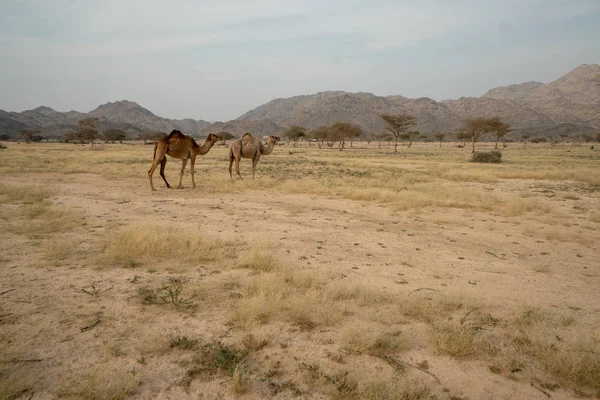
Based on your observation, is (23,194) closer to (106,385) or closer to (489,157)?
(106,385)

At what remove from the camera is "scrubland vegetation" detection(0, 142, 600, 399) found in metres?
3.15

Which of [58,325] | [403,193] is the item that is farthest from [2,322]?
[403,193]

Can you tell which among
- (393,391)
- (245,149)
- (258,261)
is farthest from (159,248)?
(245,149)

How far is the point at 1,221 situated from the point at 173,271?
579 centimetres

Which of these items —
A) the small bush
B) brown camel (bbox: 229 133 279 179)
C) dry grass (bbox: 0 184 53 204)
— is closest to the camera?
dry grass (bbox: 0 184 53 204)

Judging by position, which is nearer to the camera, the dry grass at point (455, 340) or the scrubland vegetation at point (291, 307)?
the scrubland vegetation at point (291, 307)

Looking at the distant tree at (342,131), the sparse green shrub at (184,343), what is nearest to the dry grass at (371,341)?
the sparse green shrub at (184,343)

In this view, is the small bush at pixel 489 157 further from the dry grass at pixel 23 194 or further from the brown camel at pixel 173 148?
the dry grass at pixel 23 194

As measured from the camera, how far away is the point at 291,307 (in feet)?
14.4

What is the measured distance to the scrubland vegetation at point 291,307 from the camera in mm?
3154

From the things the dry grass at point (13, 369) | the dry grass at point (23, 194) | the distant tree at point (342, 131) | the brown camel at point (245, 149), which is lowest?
the dry grass at point (13, 369)

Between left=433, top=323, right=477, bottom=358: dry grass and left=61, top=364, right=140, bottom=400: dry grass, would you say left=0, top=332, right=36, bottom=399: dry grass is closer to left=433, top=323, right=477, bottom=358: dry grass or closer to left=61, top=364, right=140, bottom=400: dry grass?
left=61, top=364, right=140, bottom=400: dry grass

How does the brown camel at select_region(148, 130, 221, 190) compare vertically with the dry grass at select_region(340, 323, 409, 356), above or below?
above

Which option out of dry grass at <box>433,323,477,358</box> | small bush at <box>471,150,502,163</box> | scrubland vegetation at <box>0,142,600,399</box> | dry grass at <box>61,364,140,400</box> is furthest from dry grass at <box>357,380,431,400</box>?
small bush at <box>471,150,502,163</box>
